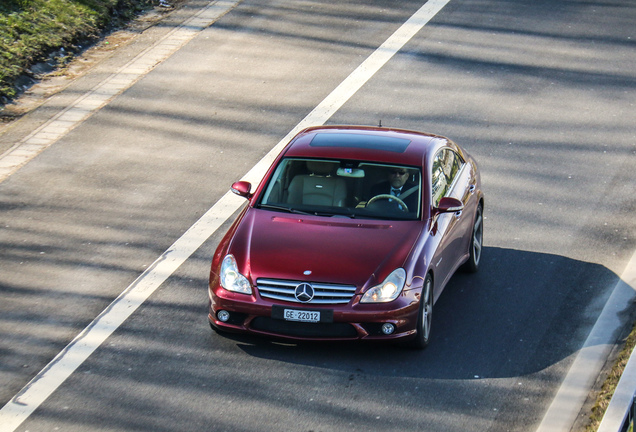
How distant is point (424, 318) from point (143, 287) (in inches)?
126

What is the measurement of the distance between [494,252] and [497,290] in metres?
1.02

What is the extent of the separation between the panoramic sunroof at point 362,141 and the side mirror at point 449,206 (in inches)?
32.6

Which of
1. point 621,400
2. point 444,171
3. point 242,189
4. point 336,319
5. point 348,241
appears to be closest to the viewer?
point 621,400

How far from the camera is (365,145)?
1027 cm

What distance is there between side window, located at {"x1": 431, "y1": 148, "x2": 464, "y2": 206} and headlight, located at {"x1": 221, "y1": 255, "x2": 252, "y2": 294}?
2.12 metres

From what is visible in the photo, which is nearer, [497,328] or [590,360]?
[590,360]

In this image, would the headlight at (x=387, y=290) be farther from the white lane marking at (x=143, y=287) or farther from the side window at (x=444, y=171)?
the white lane marking at (x=143, y=287)

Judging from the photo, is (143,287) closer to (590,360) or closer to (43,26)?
(590,360)

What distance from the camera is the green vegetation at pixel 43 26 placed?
16.7m

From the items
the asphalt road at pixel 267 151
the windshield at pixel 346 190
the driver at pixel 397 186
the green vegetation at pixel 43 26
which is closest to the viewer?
the asphalt road at pixel 267 151

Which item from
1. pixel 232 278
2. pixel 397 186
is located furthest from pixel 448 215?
pixel 232 278

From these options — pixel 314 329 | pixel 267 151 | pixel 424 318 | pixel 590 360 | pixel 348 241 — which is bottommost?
pixel 267 151

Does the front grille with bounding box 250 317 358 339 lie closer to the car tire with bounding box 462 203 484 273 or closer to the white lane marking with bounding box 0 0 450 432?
the white lane marking with bounding box 0 0 450 432

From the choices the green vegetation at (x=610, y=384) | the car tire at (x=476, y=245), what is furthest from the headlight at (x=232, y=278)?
the green vegetation at (x=610, y=384)
